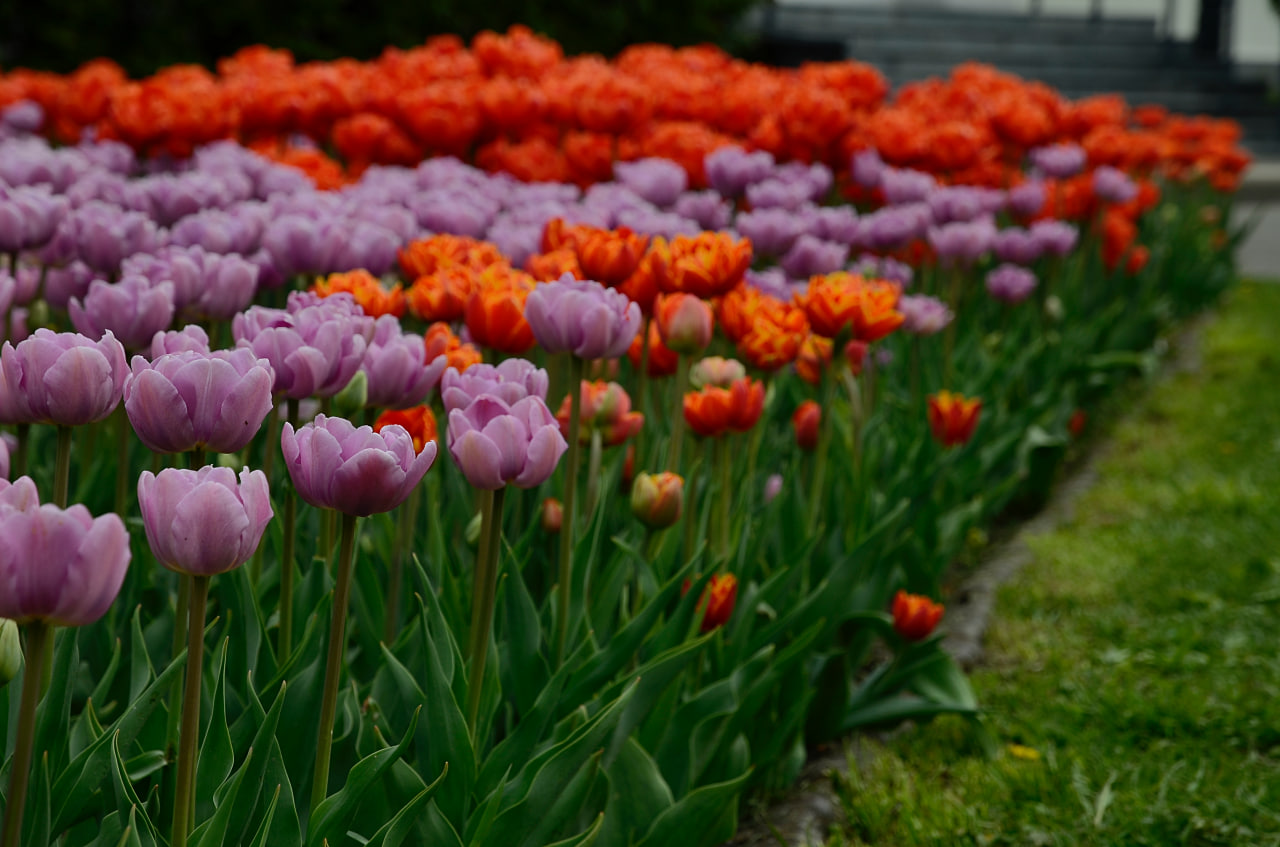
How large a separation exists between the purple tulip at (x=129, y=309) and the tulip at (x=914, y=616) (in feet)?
4.57

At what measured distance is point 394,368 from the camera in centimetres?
165

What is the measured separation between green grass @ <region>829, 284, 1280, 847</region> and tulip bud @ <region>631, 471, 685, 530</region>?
676mm

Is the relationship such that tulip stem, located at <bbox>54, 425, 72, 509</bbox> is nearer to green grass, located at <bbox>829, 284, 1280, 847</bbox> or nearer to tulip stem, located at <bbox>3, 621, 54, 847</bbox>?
tulip stem, located at <bbox>3, 621, 54, 847</bbox>

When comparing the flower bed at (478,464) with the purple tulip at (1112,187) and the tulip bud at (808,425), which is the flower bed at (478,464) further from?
the purple tulip at (1112,187)

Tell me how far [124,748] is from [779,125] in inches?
137

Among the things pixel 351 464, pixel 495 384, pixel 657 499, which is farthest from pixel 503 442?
pixel 657 499

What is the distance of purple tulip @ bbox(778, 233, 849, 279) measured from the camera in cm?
300

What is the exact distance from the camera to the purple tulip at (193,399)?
120 centimetres

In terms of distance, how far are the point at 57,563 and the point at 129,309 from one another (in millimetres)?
882

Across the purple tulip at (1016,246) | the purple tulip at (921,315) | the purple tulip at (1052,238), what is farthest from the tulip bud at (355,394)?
the purple tulip at (1052,238)

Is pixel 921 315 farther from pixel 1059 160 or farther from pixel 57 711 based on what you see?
pixel 1059 160

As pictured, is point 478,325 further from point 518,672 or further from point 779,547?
point 779,547

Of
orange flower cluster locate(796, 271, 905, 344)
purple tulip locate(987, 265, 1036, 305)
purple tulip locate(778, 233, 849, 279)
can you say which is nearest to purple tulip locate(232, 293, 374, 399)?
orange flower cluster locate(796, 271, 905, 344)

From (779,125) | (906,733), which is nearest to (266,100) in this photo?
(779,125)
